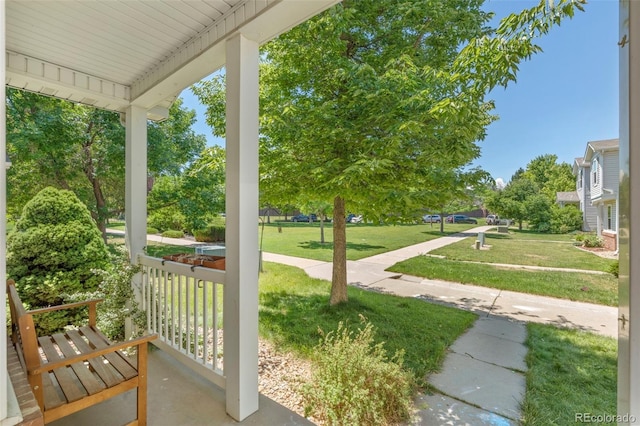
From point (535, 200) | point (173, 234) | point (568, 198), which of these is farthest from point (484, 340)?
point (535, 200)

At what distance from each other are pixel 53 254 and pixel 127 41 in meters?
2.60

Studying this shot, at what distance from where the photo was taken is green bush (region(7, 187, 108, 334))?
10.7 ft

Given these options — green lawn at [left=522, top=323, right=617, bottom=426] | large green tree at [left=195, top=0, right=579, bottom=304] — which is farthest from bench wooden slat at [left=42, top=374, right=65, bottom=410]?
green lawn at [left=522, top=323, right=617, bottom=426]

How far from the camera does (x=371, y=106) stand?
3559 mm

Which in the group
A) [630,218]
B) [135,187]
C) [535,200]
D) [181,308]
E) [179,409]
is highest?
[535,200]

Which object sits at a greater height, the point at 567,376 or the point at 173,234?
the point at 173,234

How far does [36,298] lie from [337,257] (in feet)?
12.4

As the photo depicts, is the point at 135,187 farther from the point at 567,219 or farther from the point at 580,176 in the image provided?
the point at 567,219

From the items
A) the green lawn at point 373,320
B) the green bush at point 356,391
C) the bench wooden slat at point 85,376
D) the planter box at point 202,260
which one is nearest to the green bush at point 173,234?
the green lawn at point 373,320

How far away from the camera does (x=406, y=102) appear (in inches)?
119

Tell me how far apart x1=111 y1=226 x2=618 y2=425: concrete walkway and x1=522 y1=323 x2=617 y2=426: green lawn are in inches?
4.2

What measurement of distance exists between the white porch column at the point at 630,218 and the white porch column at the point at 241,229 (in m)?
1.84

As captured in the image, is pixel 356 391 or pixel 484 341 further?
pixel 484 341

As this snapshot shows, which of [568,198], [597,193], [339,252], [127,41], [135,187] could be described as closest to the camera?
[127,41]
